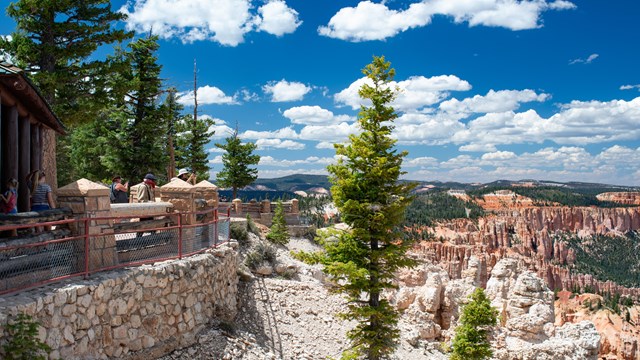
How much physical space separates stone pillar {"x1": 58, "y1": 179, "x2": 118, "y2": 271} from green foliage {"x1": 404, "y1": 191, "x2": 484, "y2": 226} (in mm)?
100491

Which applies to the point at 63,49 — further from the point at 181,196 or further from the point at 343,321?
the point at 343,321

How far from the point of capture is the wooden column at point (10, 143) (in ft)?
34.6

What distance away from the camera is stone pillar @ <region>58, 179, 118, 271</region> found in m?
9.50

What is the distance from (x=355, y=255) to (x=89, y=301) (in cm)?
801

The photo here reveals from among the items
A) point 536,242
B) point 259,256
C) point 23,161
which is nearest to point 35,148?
point 23,161

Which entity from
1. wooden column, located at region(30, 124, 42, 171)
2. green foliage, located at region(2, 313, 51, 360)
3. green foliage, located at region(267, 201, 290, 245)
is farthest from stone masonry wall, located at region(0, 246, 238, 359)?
green foliage, located at region(267, 201, 290, 245)

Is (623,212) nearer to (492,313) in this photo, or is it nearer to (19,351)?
(492,313)

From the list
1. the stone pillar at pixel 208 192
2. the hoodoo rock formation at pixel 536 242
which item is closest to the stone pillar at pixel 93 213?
the stone pillar at pixel 208 192

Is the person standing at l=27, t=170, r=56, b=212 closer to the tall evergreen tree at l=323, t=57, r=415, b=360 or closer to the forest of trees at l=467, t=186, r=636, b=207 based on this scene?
the tall evergreen tree at l=323, t=57, r=415, b=360

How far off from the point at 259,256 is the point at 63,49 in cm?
1051

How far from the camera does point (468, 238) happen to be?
10119 centimetres

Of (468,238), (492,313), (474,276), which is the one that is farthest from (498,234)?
(492,313)

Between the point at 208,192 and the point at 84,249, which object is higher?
the point at 208,192

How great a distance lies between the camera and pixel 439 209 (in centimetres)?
13500
